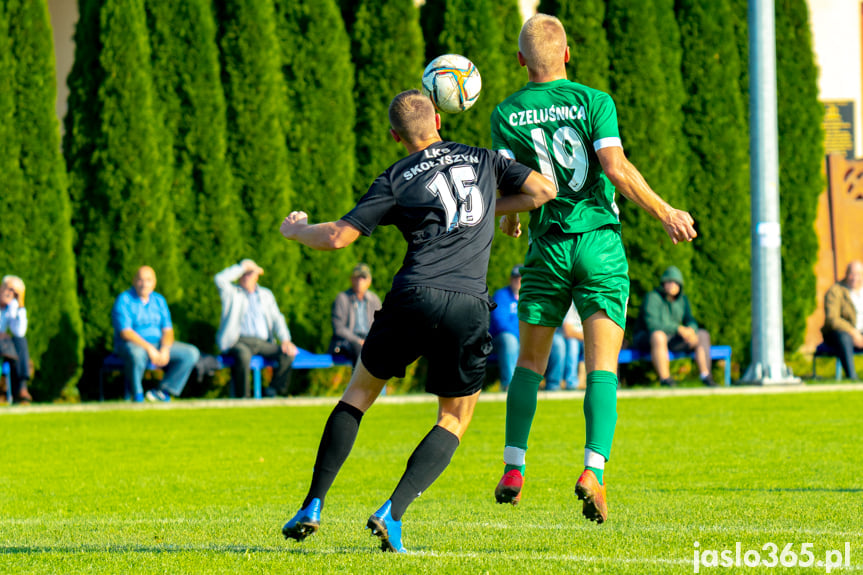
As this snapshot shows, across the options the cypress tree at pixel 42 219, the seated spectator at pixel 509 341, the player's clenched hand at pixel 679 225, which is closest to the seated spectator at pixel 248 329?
the cypress tree at pixel 42 219

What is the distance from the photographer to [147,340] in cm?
1602

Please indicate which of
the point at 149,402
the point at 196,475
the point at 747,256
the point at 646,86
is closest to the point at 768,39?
the point at 646,86

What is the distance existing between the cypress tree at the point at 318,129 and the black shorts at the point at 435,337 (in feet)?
43.6

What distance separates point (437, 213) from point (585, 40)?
49.5 ft

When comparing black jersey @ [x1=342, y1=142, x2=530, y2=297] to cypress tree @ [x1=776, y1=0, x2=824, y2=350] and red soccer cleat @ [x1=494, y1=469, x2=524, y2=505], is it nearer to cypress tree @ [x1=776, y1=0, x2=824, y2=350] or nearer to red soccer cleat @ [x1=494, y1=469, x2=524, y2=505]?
red soccer cleat @ [x1=494, y1=469, x2=524, y2=505]

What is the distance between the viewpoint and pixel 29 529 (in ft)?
21.5

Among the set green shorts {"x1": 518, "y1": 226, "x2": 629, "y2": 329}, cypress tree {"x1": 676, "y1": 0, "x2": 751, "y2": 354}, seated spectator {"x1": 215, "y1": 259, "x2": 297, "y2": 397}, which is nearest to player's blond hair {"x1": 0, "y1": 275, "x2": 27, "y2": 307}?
seated spectator {"x1": 215, "y1": 259, "x2": 297, "y2": 397}

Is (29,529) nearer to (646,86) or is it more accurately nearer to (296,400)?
(296,400)

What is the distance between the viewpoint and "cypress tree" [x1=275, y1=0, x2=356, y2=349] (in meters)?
18.8

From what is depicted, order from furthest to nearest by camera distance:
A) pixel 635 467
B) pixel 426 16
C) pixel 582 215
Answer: pixel 426 16, pixel 635 467, pixel 582 215

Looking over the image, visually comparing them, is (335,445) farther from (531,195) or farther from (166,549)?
(531,195)

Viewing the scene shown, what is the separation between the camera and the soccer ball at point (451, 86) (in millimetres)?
6449

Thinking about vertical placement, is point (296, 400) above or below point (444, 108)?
below

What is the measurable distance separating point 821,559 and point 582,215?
1910 mm
